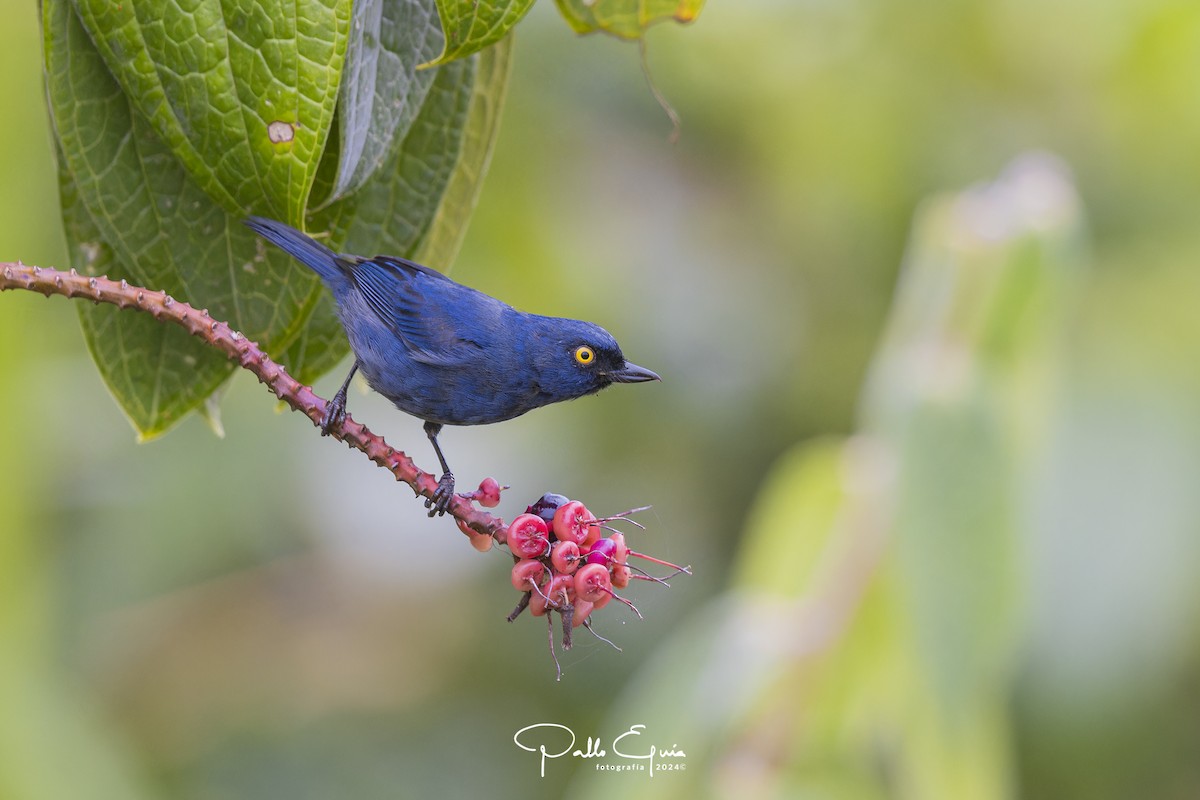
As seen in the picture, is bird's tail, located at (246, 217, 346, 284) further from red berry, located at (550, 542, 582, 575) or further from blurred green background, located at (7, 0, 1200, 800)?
blurred green background, located at (7, 0, 1200, 800)

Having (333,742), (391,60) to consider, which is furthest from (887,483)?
(333,742)

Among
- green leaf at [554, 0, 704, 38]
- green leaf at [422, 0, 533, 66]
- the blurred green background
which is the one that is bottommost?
the blurred green background

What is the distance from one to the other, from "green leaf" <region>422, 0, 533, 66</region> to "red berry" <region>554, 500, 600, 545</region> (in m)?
0.48

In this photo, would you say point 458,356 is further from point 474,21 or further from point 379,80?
point 474,21

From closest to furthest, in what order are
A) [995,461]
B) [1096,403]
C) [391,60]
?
1. [391,60]
2. [995,461]
3. [1096,403]

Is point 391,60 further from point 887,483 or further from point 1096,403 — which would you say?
point 1096,403

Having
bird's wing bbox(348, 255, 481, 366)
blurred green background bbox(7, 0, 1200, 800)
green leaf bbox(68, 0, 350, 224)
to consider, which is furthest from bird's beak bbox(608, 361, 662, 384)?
blurred green background bbox(7, 0, 1200, 800)

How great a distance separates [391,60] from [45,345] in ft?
11.1

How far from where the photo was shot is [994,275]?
2516mm

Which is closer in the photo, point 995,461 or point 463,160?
point 463,160

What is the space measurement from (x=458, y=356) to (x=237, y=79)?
825 millimetres

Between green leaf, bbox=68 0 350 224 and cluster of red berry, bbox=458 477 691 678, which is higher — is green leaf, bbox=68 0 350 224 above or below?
above

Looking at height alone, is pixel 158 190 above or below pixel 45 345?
above

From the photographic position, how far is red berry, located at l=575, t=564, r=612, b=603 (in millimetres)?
1278
